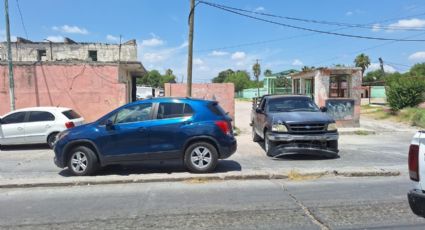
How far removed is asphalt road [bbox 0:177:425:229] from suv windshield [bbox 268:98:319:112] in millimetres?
4250

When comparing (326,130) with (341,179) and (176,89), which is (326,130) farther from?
(176,89)

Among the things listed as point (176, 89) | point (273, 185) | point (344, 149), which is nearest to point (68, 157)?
point (273, 185)

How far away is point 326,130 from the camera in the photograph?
11.4m

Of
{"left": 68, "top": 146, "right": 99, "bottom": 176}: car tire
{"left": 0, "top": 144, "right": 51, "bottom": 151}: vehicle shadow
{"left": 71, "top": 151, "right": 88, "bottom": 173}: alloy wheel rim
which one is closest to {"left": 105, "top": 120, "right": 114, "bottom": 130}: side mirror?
{"left": 68, "top": 146, "right": 99, "bottom": 176}: car tire

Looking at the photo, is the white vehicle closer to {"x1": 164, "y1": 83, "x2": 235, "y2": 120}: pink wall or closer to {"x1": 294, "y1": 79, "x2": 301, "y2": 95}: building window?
{"x1": 164, "y1": 83, "x2": 235, "y2": 120}: pink wall

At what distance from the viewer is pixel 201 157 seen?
959cm

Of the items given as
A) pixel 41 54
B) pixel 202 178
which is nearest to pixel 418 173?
pixel 202 178

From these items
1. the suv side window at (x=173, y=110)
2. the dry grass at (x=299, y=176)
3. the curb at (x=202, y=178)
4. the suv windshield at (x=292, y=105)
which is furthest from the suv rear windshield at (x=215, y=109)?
the suv windshield at (x=292, y=105)

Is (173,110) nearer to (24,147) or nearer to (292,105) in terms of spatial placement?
(292,105)

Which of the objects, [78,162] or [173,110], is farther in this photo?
[173,110]

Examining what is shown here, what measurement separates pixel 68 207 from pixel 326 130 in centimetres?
700

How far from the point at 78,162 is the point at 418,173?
7173 mm

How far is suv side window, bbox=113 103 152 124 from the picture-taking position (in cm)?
962

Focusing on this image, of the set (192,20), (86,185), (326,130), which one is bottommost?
(86,185)
